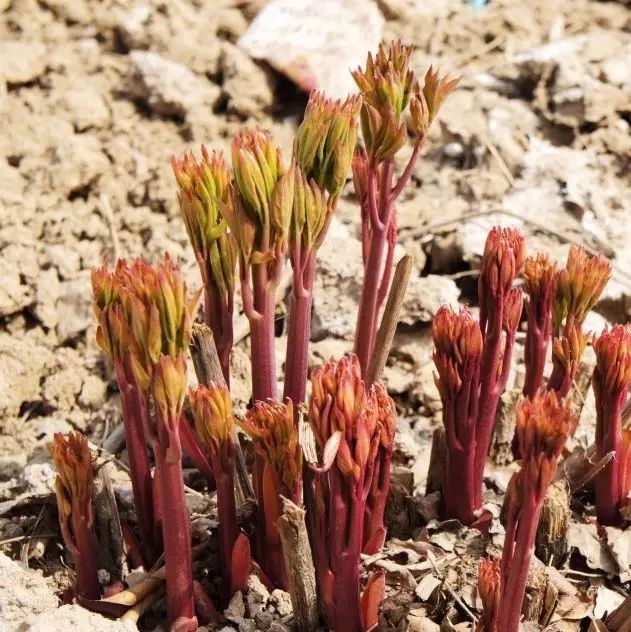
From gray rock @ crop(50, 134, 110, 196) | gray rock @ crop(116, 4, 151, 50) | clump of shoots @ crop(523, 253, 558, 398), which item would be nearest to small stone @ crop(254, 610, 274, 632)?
clump of shoots @ crop(523, 253, 558, 398)

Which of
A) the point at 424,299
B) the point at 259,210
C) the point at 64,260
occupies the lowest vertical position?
the point at 64,260

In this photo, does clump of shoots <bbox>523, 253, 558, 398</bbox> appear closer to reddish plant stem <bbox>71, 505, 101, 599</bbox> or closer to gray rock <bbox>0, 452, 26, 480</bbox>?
reddish plant stem <bbox>71, 505, 101, 599</bbox>

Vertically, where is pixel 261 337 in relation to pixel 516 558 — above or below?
above

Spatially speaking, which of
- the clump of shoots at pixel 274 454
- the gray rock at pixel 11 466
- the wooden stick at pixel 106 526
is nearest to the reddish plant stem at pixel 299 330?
the clump of shoots at pixel 274 454

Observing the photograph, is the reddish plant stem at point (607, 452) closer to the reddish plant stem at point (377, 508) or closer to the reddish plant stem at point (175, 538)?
the reddish plant stem at point (377, 508)

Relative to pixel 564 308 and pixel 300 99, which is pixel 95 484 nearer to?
pixel 564 308

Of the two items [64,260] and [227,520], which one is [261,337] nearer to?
[227,520]

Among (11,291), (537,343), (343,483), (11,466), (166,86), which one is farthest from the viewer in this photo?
(166,86)

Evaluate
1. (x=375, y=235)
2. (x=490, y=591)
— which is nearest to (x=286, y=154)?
(x=375, y=235)
